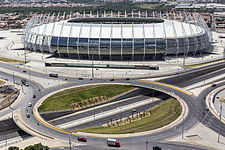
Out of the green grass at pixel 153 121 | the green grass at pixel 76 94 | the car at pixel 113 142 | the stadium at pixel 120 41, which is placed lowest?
the green grass at pixel 153 121

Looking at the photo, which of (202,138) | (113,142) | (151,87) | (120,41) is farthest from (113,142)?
(120,41)

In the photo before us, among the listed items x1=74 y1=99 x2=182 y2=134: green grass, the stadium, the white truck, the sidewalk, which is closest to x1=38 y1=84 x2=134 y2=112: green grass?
x1=74 y1=99 x2=182 y2=134: green grass

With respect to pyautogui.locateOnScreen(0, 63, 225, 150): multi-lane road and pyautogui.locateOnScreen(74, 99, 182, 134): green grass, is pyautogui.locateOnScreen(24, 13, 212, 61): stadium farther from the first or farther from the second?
pyautogui.locateOnScreen(74, 99, 182, 134): green grass

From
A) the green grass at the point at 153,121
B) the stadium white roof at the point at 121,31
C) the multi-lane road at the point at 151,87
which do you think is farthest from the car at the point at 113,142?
the stadium white roof at the point at 121,31

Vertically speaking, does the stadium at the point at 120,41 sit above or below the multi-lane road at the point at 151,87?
above

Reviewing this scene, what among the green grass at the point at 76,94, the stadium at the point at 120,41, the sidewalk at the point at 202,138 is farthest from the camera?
the stadium at the point at 120,41

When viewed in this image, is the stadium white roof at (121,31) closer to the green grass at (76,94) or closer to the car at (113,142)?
the green grass at (76,94)
